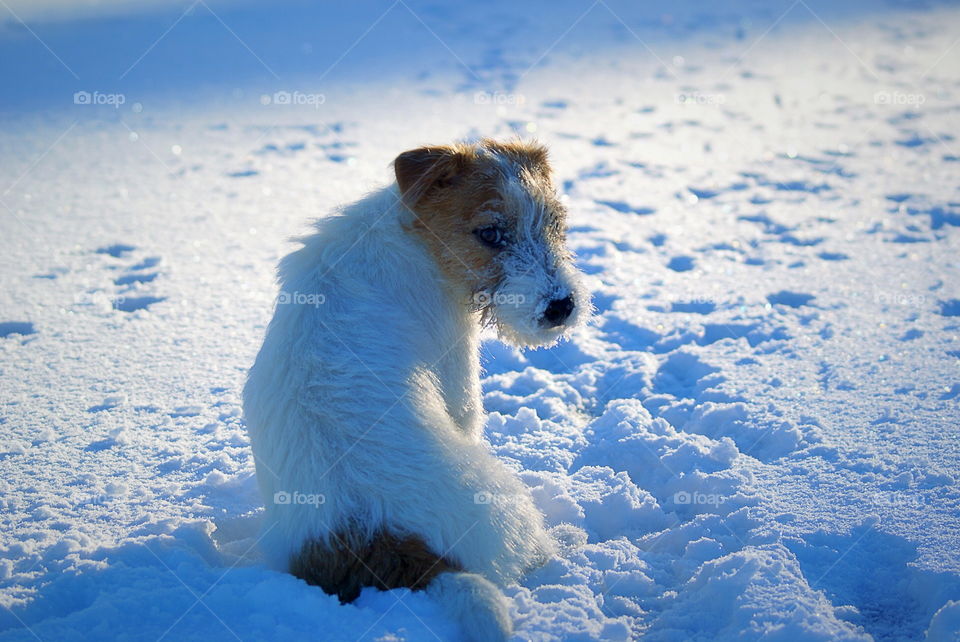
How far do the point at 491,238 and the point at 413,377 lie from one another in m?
0.87

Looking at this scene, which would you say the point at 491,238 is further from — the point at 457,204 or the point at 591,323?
the point at 591,323

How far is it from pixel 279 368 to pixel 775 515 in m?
2.69

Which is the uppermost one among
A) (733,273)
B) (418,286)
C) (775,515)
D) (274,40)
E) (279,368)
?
(274,40)

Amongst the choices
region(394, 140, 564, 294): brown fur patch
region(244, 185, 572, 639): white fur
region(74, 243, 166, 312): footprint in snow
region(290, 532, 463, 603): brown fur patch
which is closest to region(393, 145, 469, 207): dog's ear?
region(394, 140, 564, 294): brown fur patch

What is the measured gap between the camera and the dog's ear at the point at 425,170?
3.77m

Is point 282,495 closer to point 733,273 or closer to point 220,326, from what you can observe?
point 220,326

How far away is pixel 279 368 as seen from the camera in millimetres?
3326

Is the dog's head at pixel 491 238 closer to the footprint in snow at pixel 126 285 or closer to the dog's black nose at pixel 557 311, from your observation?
the dog's black nose at pixel 557 311

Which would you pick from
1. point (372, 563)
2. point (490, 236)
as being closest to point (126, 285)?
point (490, 236)

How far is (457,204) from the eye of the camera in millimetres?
3809

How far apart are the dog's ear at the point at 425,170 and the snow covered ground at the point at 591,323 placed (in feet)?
5.96

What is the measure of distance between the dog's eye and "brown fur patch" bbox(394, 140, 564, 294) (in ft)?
0.08

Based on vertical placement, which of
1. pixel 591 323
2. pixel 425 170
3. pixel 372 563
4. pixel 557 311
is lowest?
pixel 372 563

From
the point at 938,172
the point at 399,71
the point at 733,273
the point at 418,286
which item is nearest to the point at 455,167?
the point at 418,286
